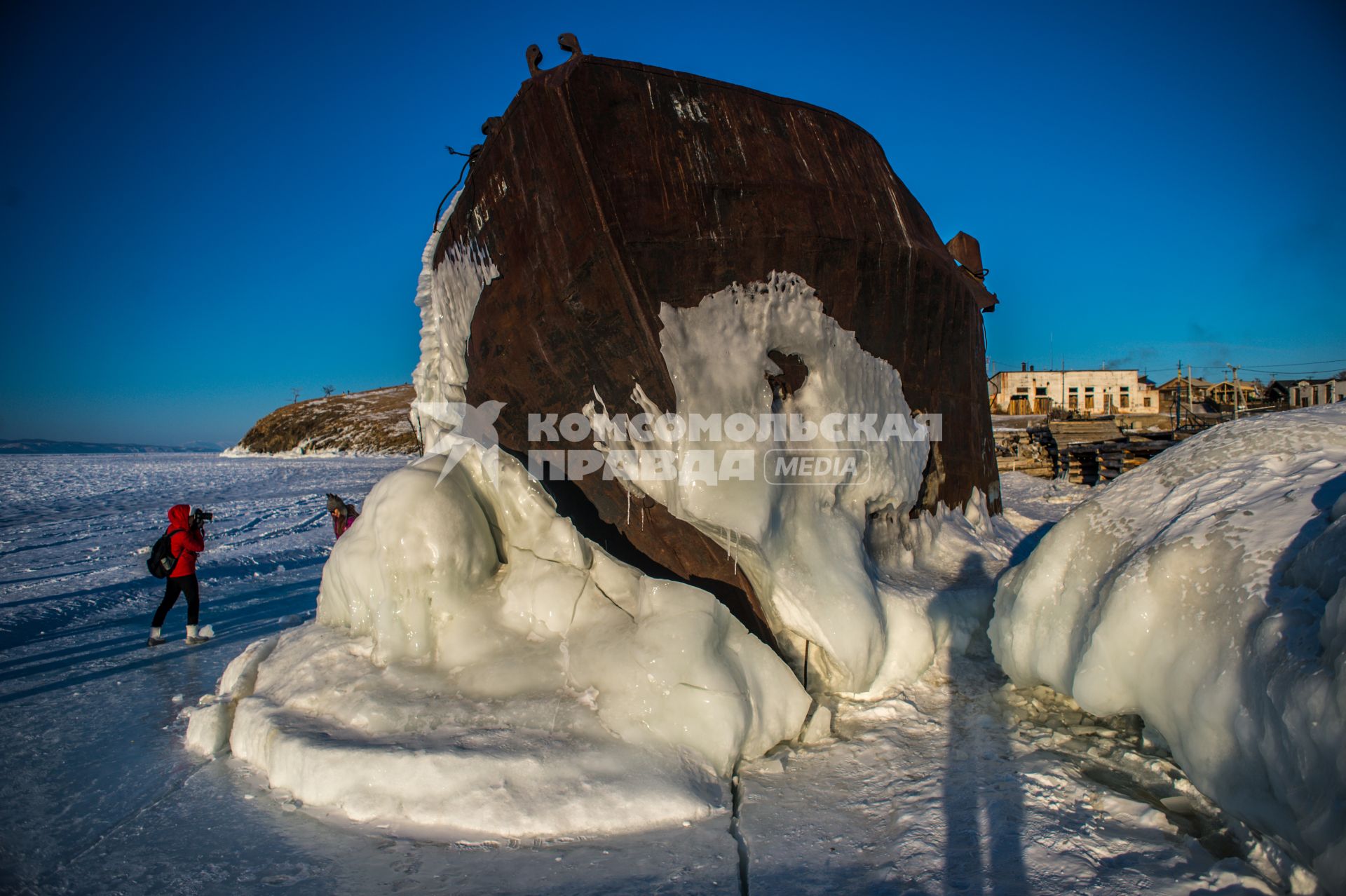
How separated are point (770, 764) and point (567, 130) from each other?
2968mm

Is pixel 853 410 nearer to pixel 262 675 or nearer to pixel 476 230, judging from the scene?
pixel 476 230

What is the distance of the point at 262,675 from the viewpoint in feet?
12.1

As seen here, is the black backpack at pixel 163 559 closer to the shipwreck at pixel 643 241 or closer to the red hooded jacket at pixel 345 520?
the red hooded jacket at pixel 345 520

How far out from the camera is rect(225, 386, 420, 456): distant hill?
5106 cm

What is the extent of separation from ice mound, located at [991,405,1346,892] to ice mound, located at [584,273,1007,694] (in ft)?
2.10

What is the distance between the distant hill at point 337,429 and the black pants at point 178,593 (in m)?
41.3

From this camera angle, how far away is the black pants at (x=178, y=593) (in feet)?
17.8

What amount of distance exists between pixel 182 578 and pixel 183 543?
0.26 meters

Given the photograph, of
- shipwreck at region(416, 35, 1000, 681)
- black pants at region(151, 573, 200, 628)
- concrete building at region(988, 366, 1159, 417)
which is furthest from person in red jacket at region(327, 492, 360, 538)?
concrete building at region(988, 366, 1159, 417)

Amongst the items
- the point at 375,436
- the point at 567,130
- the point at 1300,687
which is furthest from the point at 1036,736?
the point at 375,436

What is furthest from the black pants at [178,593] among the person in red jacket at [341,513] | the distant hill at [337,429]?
the distant hill at [337,429]

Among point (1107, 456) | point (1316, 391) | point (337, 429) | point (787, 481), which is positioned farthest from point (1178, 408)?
point (337, 429)

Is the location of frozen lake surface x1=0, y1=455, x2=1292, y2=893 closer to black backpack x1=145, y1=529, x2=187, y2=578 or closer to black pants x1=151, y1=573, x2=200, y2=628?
black pants x1=151, y1=573, x2=200, y2=628

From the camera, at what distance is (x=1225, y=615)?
2322 mm
